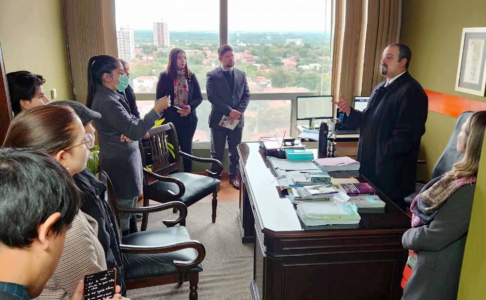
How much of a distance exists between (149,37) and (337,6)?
6.96ft

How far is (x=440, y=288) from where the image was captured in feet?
5.09

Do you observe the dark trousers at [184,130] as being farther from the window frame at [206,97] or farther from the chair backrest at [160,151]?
the chair backrest at [160,151]

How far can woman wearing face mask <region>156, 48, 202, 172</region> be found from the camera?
3982mm

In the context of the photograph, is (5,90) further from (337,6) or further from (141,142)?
(337,6)

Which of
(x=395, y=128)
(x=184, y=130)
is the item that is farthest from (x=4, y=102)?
(x=395, y=128)

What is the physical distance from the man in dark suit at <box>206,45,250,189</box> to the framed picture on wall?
6.73 ft

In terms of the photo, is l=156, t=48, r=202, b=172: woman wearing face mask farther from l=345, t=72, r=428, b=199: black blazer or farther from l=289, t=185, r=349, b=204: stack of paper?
l=289, t=185, r=349, b=204: stack of paper

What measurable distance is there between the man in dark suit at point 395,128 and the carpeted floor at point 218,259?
44.9 inches

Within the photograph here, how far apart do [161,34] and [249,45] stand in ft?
3.30

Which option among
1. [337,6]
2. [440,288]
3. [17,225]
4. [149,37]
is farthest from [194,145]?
[17,225]

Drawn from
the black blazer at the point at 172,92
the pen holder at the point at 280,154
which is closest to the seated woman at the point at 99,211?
the pen holder at the point at 280,154

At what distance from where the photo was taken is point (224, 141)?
4293 millimetres

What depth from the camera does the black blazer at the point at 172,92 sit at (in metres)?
4.03

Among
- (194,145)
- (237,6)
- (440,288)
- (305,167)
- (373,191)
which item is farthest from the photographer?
(194,145)
